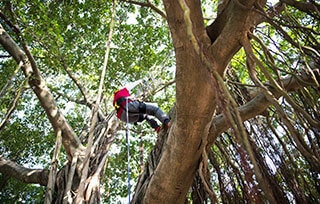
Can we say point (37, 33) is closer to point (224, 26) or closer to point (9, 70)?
point (9, 70)

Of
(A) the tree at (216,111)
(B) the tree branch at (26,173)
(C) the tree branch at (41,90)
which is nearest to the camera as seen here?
(A) the tree at (216,111)

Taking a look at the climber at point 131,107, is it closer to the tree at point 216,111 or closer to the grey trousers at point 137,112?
the grey trousers at point 137,112

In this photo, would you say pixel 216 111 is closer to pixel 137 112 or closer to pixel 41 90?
pixel 137 112

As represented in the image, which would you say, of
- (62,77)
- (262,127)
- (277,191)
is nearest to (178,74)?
(277,191)

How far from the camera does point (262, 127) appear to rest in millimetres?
2416

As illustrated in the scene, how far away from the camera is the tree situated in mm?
1117

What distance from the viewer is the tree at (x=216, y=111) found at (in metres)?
1.12

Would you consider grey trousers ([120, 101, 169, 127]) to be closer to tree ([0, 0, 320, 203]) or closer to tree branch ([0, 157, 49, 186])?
tree ([0, 0, 320, 203])

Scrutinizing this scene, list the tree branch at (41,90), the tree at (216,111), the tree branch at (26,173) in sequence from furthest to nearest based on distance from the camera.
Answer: the tree branch at (26,173), the tree branch at (41,90), the tree at (216,111)

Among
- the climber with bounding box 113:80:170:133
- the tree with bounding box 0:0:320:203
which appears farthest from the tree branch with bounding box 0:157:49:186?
the climber with bounding box 113:80:170:133

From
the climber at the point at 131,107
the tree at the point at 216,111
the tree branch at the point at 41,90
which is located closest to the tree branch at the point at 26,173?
the tree at the point at 216,111

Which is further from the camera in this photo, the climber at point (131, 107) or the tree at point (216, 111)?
the climber at point (131, 107)

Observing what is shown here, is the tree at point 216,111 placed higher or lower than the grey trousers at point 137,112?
lower

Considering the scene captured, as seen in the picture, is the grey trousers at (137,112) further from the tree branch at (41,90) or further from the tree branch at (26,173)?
the tree branch at (26,173)
